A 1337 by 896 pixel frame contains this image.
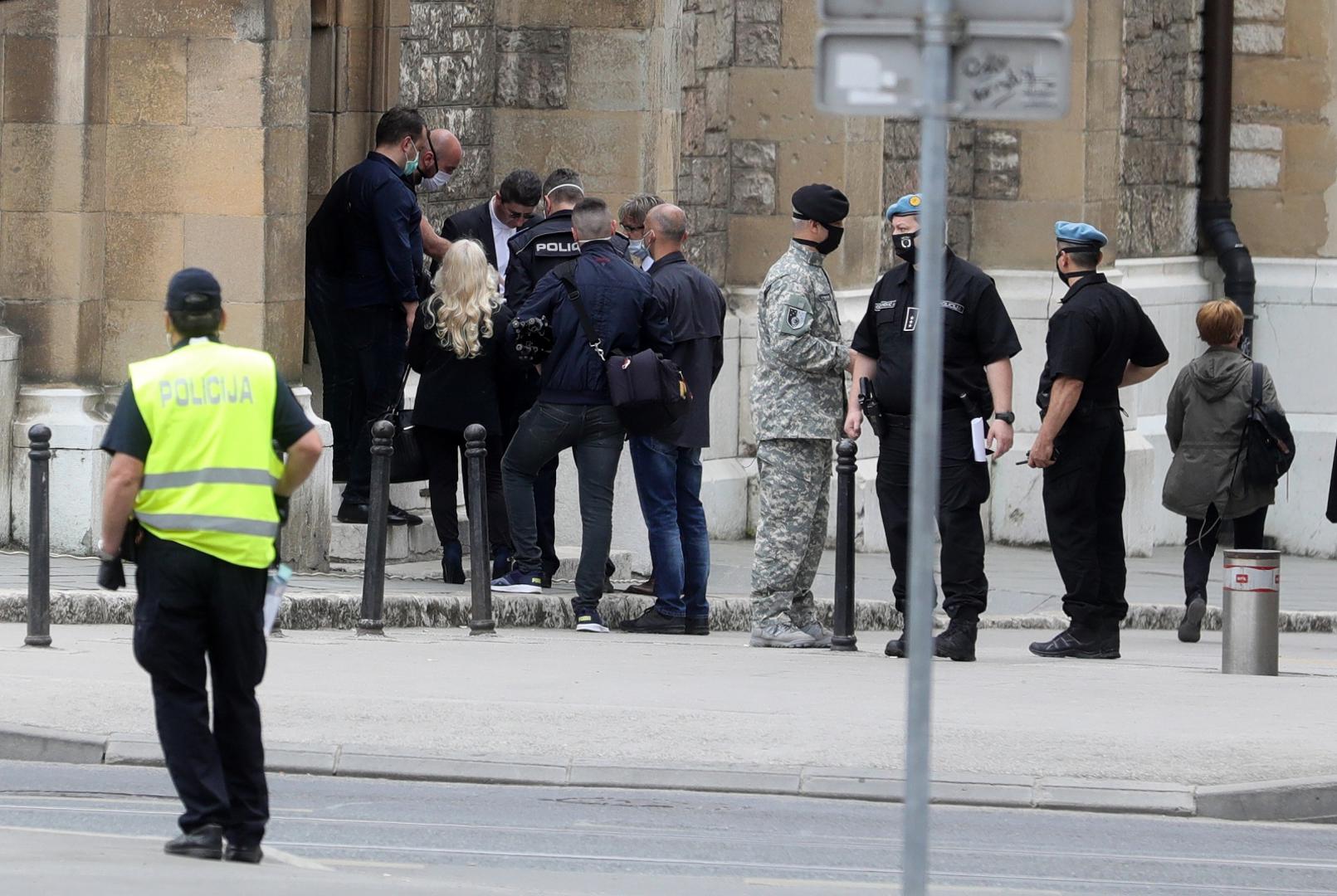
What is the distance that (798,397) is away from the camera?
37.3 feet

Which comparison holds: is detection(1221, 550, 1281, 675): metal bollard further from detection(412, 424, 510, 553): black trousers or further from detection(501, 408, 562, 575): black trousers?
detection(412, 424, 510, 553): black trousers

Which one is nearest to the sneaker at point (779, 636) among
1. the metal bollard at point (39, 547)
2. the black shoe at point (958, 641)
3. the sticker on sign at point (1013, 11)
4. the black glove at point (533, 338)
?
the black shoe at point (958, 641)

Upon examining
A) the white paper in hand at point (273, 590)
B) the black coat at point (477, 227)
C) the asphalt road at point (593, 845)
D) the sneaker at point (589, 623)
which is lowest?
the asphalt road at point (593, 845)

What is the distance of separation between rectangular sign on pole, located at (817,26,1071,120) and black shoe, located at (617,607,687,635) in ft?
22.7

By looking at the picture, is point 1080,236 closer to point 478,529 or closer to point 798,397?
point 798,397

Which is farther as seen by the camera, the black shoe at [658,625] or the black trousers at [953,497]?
the black shoe at [658,625]

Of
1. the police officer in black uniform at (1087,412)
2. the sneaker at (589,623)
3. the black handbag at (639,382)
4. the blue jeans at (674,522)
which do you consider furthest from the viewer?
the sneaker at (589,623)

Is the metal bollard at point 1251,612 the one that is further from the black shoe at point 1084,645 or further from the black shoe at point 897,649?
the black shoe at point 897,649

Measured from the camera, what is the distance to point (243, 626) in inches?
266

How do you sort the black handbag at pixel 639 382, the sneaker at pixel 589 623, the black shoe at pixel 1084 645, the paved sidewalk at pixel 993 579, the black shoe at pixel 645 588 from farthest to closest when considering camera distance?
the black shoe at pixel 645 588 < the paved sidewalk at pixel 993 579 < the sneaker at pixel 589 623 < the black shoe at pixel 1084 645 < the black handbag at pixel 639 382

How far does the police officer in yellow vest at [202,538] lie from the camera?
6.67m

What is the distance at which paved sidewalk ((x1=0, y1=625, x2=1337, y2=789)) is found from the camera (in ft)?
29.0

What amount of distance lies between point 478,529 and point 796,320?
66.9 inches

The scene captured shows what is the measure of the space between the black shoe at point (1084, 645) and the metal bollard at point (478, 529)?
2534 millimetres
